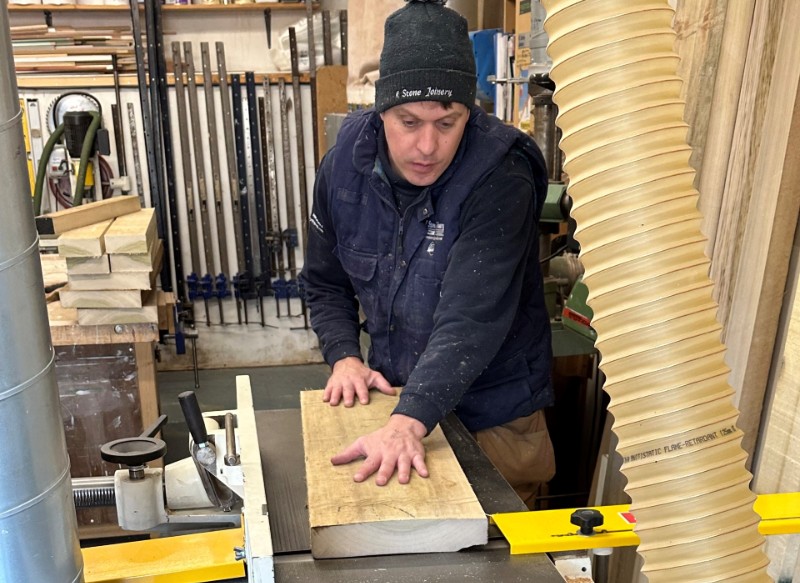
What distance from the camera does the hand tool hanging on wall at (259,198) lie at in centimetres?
504

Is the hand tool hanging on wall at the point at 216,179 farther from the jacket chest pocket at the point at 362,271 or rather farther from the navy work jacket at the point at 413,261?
the jacket chest pocket at the point at 362,271

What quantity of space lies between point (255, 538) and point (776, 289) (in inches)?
40.3

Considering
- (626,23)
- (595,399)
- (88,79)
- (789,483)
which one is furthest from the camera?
(88,79)

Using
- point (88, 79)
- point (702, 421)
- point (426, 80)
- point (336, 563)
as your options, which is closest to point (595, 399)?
point (426, 80)

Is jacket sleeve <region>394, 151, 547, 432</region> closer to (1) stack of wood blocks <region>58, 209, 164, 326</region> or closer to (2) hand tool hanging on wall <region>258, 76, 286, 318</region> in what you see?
(1) stack of wood blocks <region>58, 209, 164, 326</region>

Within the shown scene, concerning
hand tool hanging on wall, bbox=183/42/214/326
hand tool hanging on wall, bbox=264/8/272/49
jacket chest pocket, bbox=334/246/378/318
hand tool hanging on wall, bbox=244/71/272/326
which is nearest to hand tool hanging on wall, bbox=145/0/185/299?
hand tool hanging on wall, bbox=183/42/214/326

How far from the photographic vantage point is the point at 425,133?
152cm

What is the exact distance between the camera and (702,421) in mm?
791

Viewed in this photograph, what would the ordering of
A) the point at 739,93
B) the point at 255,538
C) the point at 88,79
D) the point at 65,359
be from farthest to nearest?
the point at 88,79
the point at 65,359
the point at 739,93
the point at 255,538

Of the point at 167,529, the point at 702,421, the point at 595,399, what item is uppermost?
the point at 702,421

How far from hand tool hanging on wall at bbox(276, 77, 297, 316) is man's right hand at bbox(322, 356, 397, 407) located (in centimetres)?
369

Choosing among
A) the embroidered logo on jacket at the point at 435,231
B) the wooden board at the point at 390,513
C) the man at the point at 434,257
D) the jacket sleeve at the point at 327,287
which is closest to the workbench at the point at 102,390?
the jacket sleeve at the point at 327,287

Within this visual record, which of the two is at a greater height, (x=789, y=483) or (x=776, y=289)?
(x=776, y=289)

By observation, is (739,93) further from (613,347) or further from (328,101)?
(328,101)
